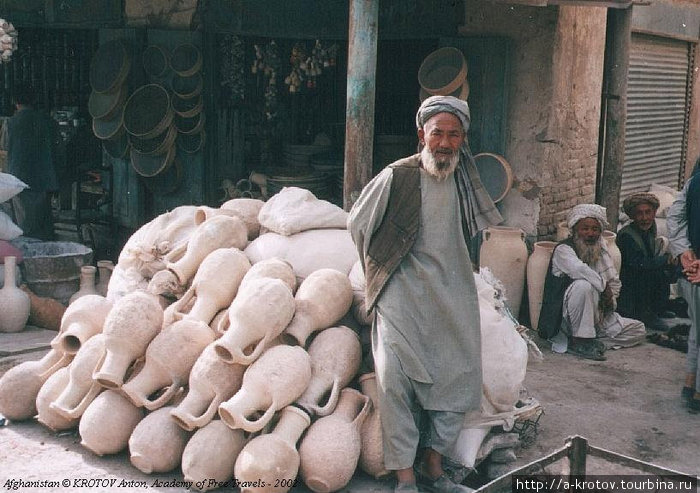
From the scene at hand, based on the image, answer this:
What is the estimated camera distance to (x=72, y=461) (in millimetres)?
4793

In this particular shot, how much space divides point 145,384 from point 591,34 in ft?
18.2

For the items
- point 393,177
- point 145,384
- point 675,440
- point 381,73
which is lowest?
point 675,440

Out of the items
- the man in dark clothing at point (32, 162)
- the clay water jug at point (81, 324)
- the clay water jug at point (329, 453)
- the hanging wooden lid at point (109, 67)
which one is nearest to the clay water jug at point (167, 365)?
the clay water jug at point (81, 324)

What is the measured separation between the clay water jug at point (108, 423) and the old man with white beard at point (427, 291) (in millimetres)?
1286

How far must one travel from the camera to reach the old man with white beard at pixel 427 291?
14.8ft

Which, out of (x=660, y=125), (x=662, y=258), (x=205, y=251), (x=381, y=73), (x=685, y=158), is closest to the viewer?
(x=205, y=251)

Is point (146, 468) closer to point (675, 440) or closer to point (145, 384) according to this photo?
point (145, 384)

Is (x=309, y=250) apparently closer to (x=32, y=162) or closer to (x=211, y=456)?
(x=211, y=456)

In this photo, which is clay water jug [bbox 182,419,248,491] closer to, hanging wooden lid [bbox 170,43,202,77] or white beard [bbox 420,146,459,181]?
white beard [bbox 420,146,459,181]

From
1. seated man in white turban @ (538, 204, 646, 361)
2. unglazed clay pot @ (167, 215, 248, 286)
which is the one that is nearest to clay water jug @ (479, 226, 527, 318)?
seated man in white turban @ (538, 204, 646, 361)

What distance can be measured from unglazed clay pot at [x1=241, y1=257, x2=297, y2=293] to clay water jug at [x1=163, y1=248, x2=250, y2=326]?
85 millimetres

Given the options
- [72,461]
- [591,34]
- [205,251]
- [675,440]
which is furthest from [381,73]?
[72,461]

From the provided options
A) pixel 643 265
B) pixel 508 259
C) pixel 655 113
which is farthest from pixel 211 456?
pixel 655 113

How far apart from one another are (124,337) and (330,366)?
105 cm
